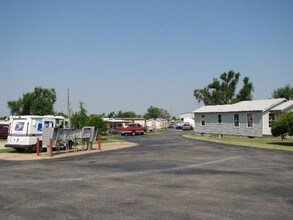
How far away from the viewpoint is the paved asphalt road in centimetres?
756

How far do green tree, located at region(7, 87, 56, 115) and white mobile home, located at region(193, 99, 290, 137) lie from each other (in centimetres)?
6456

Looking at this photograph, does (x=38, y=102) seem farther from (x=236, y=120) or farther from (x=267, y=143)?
(x=267, y=143)

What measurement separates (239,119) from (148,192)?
3299 cm

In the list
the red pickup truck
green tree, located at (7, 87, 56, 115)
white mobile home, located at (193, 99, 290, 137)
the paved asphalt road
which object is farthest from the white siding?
green tree, located at (7, 87, 56, 115)

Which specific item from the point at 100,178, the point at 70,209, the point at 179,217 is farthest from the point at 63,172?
the point at 179,217

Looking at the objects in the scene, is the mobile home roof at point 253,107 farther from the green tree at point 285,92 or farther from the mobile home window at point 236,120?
the green tree at point 285,92

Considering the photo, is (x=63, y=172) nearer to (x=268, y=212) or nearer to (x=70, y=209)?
(x=70, y=209)

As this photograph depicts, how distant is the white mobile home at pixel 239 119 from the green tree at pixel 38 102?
6456 centimetres

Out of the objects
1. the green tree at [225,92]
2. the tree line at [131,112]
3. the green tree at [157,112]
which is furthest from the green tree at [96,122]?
the green tree at [157,112]

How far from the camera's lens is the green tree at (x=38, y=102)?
104 metres

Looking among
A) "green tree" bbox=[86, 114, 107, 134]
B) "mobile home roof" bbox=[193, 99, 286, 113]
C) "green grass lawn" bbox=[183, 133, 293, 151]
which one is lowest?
"green grass lawn" bbox=[183, 133, 293, 151]

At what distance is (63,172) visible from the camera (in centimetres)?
1380

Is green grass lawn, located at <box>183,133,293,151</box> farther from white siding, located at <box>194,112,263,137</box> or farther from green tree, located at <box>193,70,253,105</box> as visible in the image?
green tree, located at <box>193,70,253,105</box>

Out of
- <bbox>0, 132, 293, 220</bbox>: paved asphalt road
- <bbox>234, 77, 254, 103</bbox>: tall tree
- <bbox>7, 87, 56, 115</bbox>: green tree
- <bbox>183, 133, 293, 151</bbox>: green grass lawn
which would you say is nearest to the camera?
<bbox>0, 132, 293, 220</bbox>: paved asphalt road
